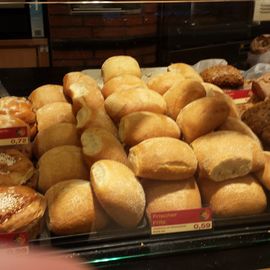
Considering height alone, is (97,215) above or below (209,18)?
below

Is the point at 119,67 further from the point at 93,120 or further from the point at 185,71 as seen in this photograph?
the point at 93,120

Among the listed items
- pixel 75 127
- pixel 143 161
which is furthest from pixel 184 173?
pixel 75 127

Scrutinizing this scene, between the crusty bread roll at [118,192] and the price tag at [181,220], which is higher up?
the crusty bread roll at [118,192]

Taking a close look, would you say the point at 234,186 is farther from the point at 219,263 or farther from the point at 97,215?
the point at 97,215

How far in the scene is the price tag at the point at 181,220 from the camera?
831mm

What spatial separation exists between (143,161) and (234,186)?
0.72 feet

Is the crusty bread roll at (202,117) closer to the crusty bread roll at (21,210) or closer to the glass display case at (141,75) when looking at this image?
the glass display case at (141,75)

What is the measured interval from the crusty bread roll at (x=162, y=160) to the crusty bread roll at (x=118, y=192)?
0.11 feet

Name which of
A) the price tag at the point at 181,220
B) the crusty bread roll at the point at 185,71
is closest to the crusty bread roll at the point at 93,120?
the price tag at the point at 181,220

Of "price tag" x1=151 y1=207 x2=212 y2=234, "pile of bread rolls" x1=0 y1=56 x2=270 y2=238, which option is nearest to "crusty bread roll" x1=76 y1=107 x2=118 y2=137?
"pile of bread rolls" x1=0 y1=56 x2=270 y2=238

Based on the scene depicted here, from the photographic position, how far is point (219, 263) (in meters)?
0.86

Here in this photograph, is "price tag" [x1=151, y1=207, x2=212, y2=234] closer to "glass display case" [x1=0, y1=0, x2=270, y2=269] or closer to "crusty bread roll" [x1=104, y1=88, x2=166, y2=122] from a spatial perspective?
"glass display case" [x1=0, y1=0, x2=270, y2=269]

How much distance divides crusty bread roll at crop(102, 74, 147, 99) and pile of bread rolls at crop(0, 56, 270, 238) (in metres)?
0.08

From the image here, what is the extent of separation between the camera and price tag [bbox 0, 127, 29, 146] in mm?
933
